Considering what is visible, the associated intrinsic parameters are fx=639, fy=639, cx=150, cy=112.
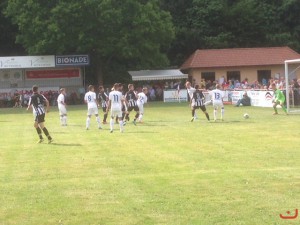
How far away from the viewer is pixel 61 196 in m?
11.4

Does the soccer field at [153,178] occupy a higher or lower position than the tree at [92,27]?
lower

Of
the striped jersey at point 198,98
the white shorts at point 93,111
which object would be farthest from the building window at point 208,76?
the white shorts at point 93,111

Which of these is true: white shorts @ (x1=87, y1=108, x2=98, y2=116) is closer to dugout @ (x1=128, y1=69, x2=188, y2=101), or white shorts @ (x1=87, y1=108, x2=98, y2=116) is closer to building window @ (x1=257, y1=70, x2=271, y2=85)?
dugout @ (x1=128, y1=69, x2=188, y2=101)

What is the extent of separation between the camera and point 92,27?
192 ft

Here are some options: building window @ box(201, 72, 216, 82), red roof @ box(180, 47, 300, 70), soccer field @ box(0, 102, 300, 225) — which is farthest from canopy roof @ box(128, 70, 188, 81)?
soccer field @ box(0, 102, 300, 225)

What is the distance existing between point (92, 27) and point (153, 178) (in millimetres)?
46574

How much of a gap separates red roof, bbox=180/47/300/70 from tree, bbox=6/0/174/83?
4245 mm

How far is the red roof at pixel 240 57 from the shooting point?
61906mm

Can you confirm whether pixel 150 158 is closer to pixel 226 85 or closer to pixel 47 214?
pixel 47 214

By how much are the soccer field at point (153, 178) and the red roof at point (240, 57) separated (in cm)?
3840

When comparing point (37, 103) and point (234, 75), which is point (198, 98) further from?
point (234, 75)

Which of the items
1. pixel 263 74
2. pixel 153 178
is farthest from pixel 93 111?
pixel 263 74

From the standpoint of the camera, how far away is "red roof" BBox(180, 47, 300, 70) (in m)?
61.9

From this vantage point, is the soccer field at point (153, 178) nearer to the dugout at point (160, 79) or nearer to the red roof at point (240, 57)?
the dugout at point (160, 79)
